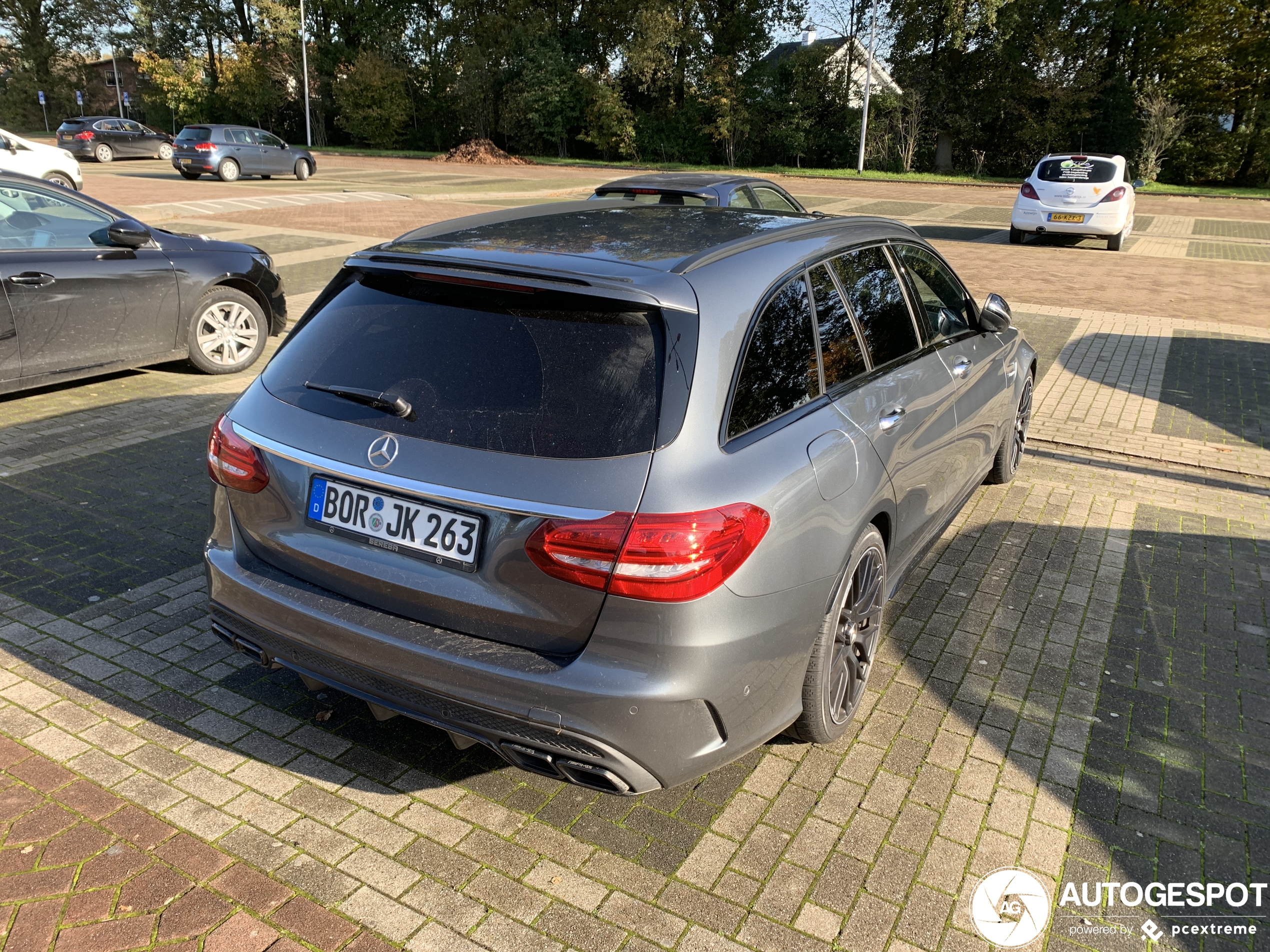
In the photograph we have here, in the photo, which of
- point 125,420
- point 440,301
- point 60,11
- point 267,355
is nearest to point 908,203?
point 267,355

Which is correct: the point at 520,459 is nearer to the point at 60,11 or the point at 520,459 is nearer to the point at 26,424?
the point at 26,424

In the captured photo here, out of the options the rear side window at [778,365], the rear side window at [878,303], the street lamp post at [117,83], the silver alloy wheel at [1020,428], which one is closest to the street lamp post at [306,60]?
the street lamp post at [117,83]

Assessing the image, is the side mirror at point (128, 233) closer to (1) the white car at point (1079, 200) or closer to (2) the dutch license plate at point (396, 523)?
(2) the dutch license plate at point (396, 523)

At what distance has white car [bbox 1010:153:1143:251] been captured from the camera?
16578 millimetres

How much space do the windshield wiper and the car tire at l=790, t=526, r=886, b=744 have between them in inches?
54.4

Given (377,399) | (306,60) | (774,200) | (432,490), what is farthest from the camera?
(306,60)

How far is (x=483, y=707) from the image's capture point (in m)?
2.50

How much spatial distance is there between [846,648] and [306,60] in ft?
177

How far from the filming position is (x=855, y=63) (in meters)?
42.5

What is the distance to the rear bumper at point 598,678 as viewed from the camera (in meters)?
2.41

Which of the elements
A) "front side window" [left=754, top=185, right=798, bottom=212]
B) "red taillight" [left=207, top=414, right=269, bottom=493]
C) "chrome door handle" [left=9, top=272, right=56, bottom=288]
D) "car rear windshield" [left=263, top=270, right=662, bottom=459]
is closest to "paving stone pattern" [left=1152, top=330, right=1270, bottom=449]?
"front side window" [left=754, top=185, right=798, bottom=212]

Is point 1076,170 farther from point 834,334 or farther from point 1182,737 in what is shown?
point 834,334

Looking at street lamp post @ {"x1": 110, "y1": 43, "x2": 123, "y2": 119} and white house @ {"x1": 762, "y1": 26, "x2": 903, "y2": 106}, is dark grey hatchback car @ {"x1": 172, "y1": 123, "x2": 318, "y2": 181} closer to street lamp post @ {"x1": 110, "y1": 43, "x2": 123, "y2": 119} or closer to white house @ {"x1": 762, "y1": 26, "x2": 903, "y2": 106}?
white house @ {"x1": 762, "y1": 26, "x2": 903, "y2": 106}

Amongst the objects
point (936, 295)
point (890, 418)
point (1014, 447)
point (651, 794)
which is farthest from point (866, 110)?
point (651, 794)
